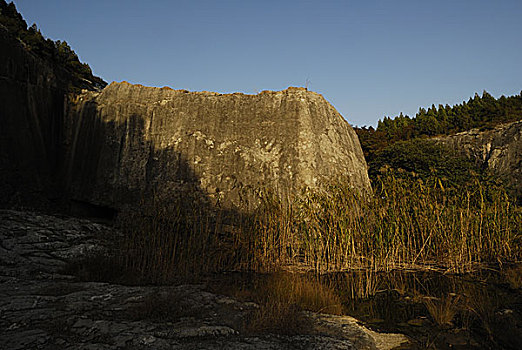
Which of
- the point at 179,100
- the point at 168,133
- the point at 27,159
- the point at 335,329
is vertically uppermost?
the point at 179,100

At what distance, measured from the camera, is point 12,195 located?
645cm

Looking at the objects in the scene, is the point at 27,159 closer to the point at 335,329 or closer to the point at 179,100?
the point at 179,100

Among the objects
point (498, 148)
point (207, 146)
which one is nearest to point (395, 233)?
point (207, 146)

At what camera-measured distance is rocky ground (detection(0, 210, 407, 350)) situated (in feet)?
6.70

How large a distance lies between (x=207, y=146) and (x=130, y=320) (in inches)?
194

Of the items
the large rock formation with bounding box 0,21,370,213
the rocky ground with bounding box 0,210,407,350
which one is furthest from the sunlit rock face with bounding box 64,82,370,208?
the rocky ground with bounding box 0,210,407,350

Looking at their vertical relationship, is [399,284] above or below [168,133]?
below

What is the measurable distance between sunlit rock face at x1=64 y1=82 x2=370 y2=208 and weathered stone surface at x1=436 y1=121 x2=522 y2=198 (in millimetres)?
8817

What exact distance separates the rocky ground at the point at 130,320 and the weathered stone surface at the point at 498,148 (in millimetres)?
12327

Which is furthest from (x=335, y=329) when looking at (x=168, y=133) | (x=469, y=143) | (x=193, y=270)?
(x=469, y=143)

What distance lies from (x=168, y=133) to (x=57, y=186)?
2930mm

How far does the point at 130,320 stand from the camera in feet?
7.92

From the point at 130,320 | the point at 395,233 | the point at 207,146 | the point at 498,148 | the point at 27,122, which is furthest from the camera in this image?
the point at 498,148

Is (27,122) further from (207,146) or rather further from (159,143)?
(207,146)
